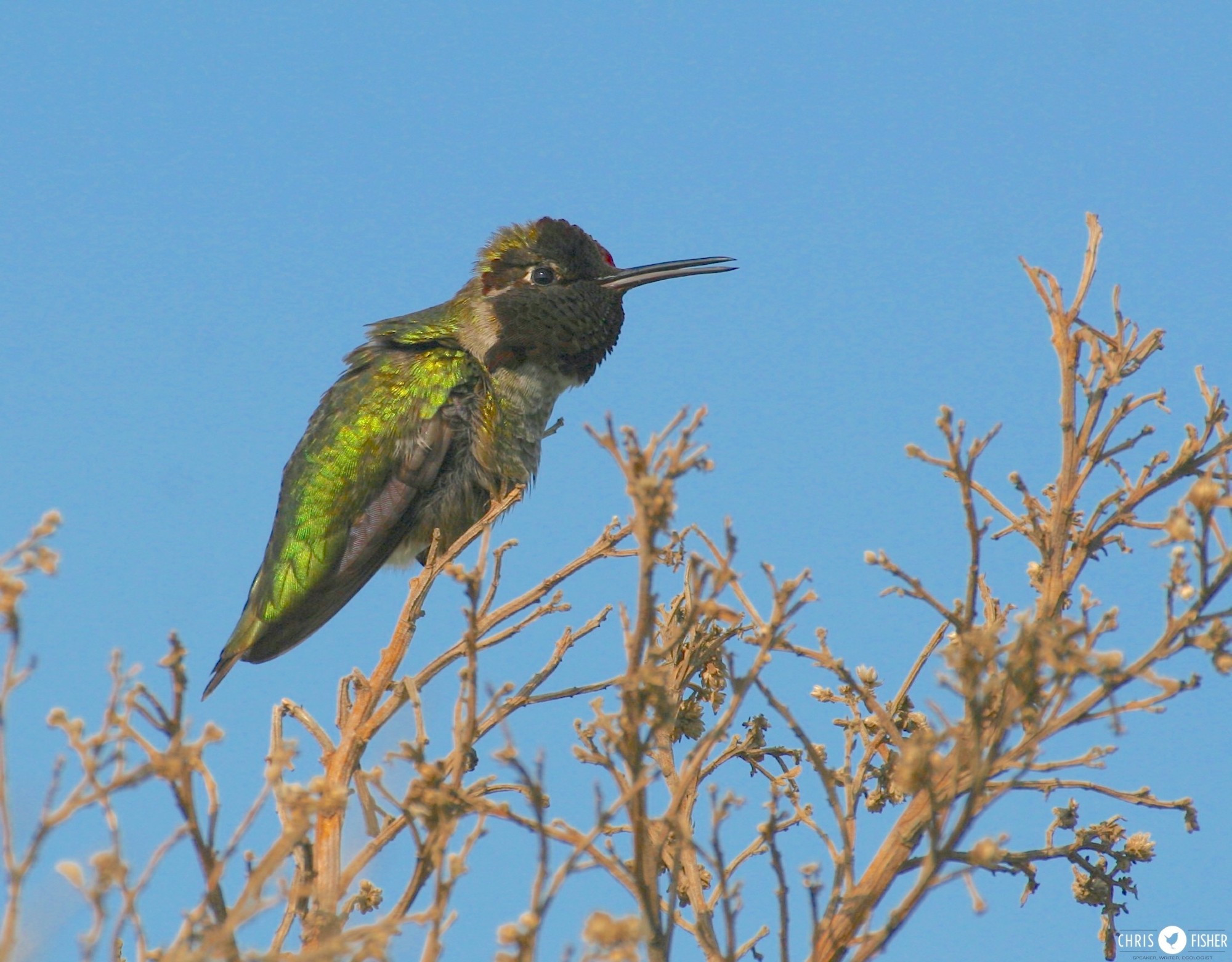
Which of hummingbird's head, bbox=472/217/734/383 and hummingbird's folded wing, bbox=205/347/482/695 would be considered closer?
hummingbird's folded wing, bbox=205/347/482/695

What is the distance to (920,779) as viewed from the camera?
212 cm

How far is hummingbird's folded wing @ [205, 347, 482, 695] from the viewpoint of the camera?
5918 mm

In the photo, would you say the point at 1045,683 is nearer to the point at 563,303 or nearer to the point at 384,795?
the point at 384,795

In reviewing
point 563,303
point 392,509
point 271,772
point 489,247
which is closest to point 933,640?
point 271,772

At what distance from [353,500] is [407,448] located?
0.34m

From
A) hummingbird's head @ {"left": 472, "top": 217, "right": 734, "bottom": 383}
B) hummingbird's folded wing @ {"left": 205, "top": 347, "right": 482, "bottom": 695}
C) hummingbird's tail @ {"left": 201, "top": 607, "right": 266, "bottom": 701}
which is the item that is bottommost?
hummingbird's tail @ {"left": 201, "top": 607, "right": 266, "bottom": 701}

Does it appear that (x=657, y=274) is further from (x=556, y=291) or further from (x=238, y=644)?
(x=238, y=644)

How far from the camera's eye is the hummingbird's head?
650 cm

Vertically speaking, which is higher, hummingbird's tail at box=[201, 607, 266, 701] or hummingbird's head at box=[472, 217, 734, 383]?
hummingbird's head at box=[472, 217, 734, 383]

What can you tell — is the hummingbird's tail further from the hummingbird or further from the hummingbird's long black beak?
the hummingbird's long black beak

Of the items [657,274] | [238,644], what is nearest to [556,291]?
[657,274]

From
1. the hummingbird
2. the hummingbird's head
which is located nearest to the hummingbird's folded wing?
the hummingbird

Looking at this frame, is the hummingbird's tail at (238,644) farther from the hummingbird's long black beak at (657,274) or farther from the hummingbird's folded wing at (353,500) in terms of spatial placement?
the hummingbird's long black beak at (657,274)

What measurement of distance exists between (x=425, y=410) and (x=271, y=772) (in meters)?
3.97
